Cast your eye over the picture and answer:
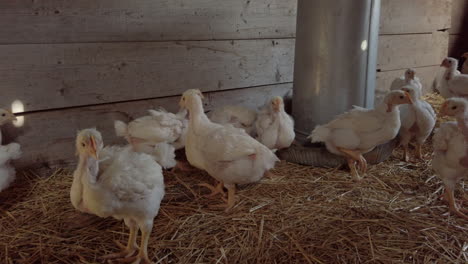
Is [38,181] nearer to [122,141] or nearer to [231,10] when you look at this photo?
[122,141]

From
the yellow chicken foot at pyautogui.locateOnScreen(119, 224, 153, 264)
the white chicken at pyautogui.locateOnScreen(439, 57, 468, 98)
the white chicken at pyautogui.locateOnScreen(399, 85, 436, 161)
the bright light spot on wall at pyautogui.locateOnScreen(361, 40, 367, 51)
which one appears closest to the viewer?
the yellow chicken foot at pyautogui.locateOnScreen(119, 224, 153, 264)

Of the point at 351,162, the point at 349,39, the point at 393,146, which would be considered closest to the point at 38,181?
the point at 351,162

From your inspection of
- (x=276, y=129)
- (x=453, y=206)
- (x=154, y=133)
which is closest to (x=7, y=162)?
(x=154, y=133)

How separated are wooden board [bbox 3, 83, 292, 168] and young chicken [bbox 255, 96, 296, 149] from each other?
931mm

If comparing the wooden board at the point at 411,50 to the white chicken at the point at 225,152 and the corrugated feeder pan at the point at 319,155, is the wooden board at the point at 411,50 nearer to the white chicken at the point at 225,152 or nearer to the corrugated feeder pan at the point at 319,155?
the corrugated feeder pan at the point at 319,155

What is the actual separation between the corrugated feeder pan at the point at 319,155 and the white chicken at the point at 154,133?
1137 mm

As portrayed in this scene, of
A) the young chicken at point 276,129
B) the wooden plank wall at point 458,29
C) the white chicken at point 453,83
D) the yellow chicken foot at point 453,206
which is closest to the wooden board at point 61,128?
the young chicken at point 276,129

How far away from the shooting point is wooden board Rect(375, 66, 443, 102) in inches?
216

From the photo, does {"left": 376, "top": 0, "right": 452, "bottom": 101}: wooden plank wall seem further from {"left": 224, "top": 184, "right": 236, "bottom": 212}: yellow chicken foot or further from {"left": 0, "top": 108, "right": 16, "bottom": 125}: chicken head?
{"left": 0, "top": 108, "right": 16, "bottom": 125}: chicken head

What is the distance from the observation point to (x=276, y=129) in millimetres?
3344

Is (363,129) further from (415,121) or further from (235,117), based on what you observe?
(235,117)

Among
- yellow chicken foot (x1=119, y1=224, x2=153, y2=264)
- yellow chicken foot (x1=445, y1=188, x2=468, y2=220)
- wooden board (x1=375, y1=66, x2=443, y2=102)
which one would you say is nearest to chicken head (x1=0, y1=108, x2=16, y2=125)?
yellow chicken foot (x1=119, y1=224, x2=153, y2=264)

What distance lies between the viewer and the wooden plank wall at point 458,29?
6911 millimetres

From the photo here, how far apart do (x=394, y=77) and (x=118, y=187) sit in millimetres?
4959
